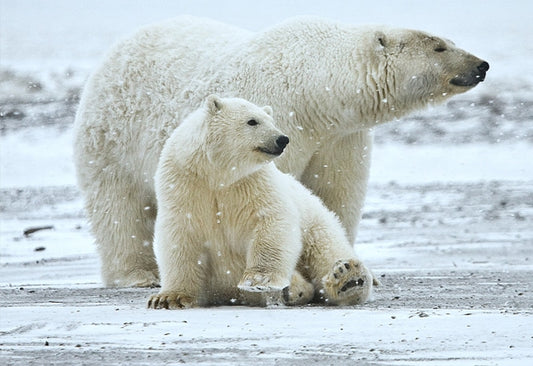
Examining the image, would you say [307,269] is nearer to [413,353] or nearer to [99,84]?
[413,353]

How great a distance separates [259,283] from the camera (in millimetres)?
5945

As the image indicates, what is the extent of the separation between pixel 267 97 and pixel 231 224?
211 cm

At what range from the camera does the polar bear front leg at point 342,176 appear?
27.2 ft

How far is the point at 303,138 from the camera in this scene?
8.09 metres

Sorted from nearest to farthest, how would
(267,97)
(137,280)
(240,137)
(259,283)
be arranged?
1. (259,283)
2. (240,137)
3. (267,97)
4. (137,280)

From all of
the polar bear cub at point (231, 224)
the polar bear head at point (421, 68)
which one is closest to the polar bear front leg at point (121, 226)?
the polar bear head at point (421, 68)

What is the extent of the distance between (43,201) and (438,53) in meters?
9.54

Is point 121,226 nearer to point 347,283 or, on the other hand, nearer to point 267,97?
point 267,97

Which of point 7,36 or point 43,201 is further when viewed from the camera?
point 7,36

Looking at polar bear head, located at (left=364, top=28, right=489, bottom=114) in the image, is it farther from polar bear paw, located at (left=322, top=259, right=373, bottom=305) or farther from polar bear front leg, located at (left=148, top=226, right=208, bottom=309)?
polar bear front leg, located at (left=148, top=226, right=208, bottom=309)

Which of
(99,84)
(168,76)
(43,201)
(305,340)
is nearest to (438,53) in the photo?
(168,76)

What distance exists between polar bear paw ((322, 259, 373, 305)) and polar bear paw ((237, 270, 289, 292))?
1.14 feet

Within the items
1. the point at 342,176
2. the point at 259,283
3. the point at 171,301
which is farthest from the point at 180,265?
the point at 342,176

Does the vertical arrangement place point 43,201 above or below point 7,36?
above
